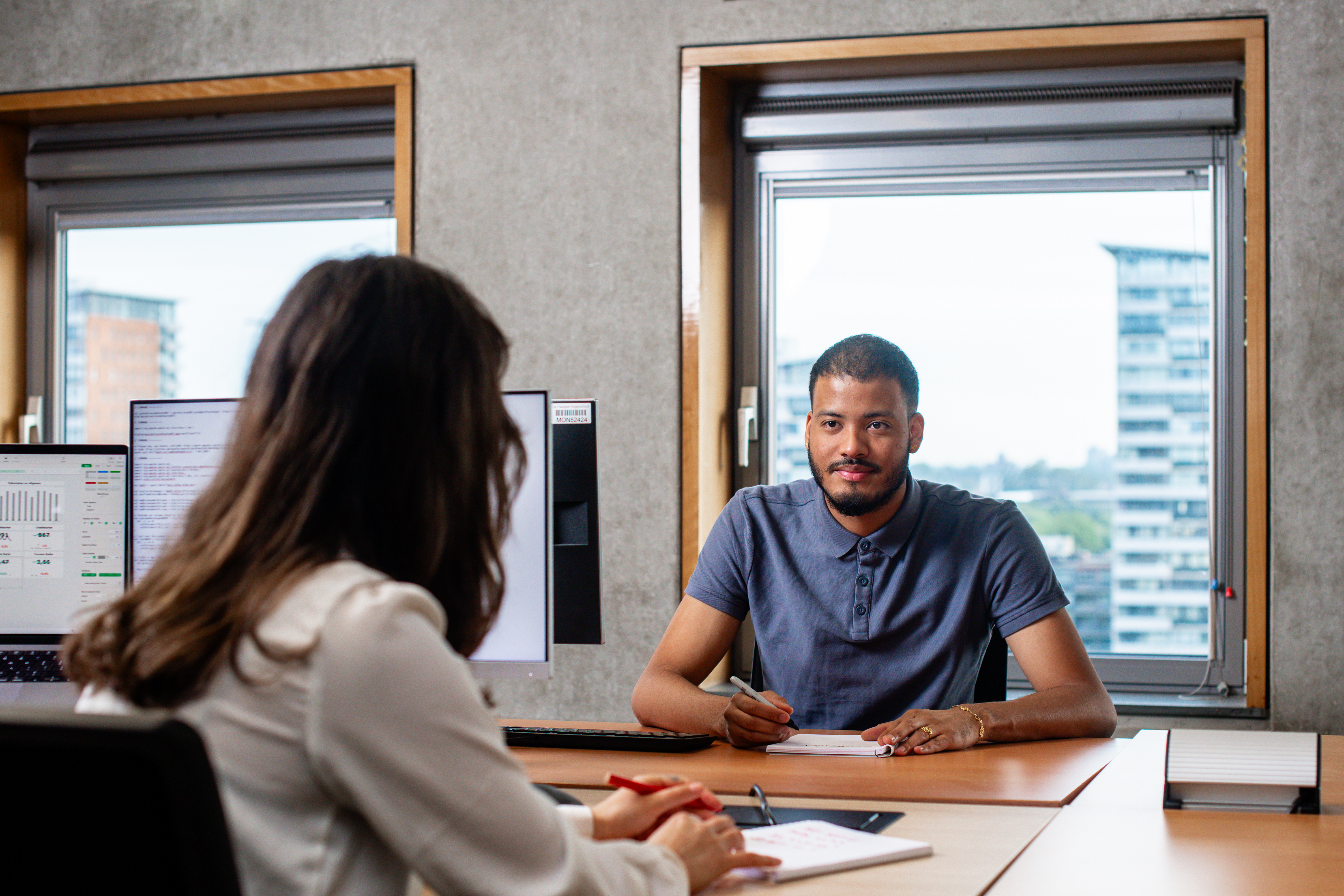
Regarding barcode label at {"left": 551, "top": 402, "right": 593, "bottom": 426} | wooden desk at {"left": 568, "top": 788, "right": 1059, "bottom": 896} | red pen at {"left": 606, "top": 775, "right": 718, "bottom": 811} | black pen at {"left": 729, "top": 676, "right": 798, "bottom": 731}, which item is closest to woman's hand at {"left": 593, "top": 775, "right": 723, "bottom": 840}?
red pen at {"left": 606, "top": 775, "right": 718, "bottom": 811}

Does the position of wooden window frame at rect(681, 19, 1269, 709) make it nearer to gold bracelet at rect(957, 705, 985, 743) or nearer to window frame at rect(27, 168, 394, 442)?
window frame at rect(27, 168, 394, 442)

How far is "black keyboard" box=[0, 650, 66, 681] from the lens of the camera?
1977mm

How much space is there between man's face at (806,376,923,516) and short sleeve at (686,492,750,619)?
0.19 meters

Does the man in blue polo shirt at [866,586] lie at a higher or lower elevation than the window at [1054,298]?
lower

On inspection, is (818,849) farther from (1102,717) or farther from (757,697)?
(1102,717)

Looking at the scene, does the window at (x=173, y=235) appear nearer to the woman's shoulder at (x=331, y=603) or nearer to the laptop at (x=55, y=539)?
the laptop at (x=55, y=539)

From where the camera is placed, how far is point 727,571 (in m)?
2.27

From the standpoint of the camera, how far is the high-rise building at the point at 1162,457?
295cm

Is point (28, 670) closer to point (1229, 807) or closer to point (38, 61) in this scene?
point (1229, 807)

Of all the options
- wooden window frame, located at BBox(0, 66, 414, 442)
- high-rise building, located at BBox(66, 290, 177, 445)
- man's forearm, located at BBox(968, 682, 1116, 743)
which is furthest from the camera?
high-rise building, located at BBox(66, 290, 177, 445)

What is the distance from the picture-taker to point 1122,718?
2.81 meters

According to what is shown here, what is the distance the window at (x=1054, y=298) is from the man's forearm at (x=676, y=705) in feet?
3.90

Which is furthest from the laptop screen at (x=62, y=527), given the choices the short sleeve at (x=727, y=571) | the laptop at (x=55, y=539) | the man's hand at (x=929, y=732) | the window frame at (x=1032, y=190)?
the window frame at (x=1032, y=190)

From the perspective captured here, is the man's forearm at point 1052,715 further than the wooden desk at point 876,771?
Yes
